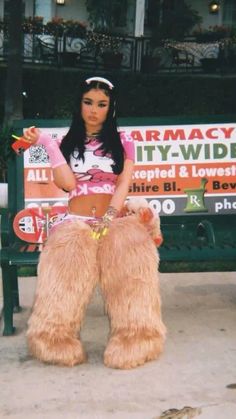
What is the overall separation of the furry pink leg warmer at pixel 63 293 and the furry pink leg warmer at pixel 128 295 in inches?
3.7

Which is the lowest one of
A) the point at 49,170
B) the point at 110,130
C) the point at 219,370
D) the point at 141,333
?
the point at 219,370

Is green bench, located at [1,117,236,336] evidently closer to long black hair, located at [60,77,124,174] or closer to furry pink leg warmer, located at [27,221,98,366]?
furry pink leg warmer, located at [27,221,98,366]

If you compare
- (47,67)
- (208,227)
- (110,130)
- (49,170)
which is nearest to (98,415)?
(110,130)

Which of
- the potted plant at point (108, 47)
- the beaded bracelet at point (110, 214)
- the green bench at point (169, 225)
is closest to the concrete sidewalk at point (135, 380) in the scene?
the green bench at point (169, 225)

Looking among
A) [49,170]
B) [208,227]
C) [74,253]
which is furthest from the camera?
[49,170]

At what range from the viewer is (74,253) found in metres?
2.87

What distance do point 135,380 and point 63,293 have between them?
1.75 feet

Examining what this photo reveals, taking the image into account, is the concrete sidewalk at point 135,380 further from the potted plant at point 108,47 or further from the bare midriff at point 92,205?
the potted plant at point 108,47

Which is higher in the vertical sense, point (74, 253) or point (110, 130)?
point (110, 130)

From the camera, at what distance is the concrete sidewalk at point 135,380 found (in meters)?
2.51

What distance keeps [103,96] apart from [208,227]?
120 cm

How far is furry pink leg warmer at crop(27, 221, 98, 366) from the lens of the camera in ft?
9.37

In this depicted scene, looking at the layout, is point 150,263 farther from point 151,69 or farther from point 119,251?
point 151,69

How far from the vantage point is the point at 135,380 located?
2.80 metres
